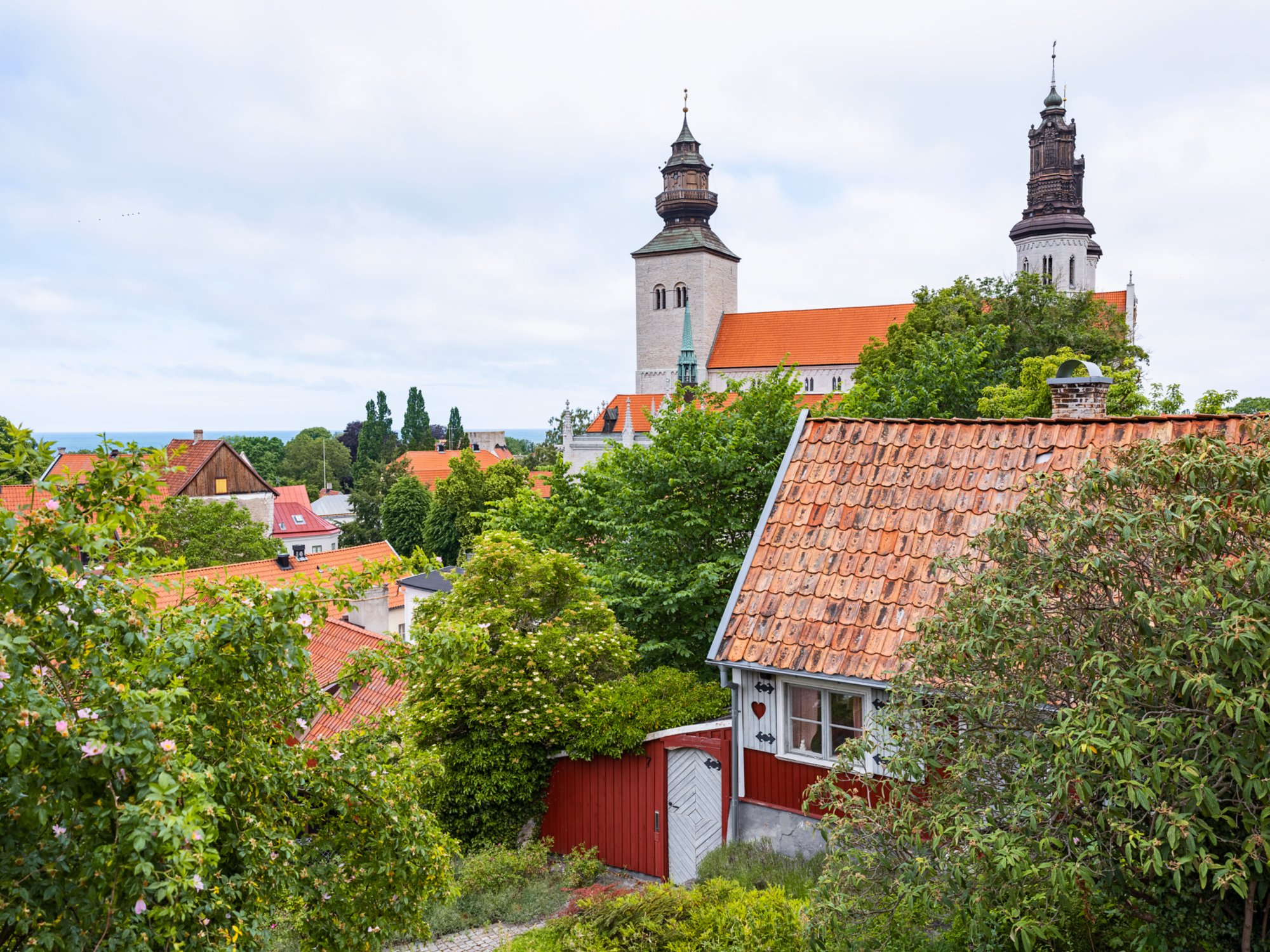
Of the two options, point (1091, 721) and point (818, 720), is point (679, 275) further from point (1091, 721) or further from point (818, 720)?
point (1091, 721)

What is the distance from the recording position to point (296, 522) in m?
71.7

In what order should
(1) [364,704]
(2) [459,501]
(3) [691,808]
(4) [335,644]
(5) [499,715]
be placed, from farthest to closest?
(2) [459,501]
(4) [335,644]
(1) [364,704]
(5) [499,715]
(3) [691,808]

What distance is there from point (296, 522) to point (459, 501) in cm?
1382

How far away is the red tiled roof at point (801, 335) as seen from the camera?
73.3 metres

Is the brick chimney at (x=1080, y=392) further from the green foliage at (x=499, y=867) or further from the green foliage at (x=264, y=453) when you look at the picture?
the green foliage at (x=264, y=453)

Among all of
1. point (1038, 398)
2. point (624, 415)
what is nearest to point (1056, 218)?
point (624, 415)

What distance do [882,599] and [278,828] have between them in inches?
291

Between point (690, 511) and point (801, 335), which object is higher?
point (801, 335)

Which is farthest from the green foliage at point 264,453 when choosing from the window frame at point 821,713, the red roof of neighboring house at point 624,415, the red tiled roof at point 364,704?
the window frame at point 821,713

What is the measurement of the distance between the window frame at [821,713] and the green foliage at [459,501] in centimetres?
5676

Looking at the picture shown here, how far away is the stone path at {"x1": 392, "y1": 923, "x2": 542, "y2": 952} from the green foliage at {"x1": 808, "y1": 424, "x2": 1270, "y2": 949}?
5.17m

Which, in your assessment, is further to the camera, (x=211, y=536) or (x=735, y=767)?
(x=211, y=536)

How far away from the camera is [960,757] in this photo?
6711 mm

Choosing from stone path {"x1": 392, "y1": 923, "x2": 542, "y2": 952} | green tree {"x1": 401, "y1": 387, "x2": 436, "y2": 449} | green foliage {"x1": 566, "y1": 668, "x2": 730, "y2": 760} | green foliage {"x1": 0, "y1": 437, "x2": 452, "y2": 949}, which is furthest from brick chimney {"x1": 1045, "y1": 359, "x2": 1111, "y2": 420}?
green tree {"x1": 401, "y1": 387, "x2": 436, "y2": 449}
